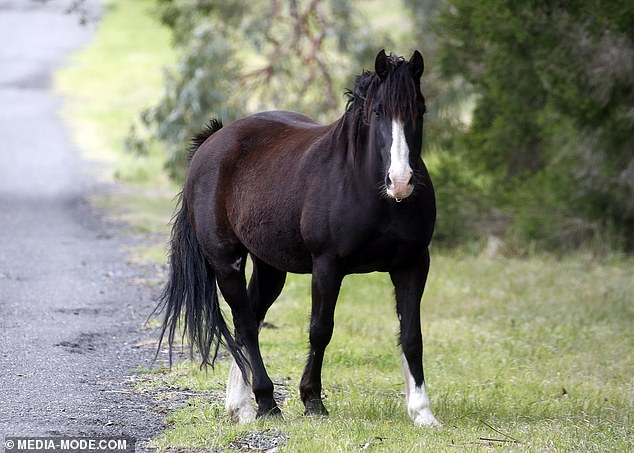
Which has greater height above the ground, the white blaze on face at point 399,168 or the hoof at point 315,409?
the white blaze on face at point 399,168

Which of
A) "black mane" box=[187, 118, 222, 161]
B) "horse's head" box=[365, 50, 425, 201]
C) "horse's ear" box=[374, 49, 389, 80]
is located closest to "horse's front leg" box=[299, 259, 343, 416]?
"horse's head" box=[365, 50, 425, 201]

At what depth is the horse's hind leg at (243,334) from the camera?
20.9 feet

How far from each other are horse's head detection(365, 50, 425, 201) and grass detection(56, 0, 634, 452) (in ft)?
4.55

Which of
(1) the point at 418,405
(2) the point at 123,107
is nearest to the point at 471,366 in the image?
(1) the point at 418,405

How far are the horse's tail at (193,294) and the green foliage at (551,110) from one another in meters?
4.81

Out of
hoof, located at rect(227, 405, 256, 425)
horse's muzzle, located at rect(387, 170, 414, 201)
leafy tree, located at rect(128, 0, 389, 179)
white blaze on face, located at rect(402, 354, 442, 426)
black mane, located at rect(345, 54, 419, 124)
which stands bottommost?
hoof, located at rect(227, 405, 256, 425)

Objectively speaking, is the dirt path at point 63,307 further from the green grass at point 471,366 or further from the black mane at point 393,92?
the black mane at point 393,92

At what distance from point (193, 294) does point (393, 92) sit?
2.13 meters

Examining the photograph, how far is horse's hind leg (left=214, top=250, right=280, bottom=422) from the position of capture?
20.9ft

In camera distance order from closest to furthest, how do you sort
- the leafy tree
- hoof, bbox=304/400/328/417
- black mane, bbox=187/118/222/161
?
hoof, bbox=304/400/328/417 → black mane, bbox=187/118/222/161 → the leafy tree

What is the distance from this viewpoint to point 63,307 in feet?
31.5


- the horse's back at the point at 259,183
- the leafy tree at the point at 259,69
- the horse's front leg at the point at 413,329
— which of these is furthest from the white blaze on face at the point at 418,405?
the leafy tree at the point at 259,69

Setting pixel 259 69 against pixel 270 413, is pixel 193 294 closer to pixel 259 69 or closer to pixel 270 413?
pixel 270 413

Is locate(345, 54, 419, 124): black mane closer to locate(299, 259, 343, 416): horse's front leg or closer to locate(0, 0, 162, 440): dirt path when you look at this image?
locate(299, 259, 343, 416): horse's front leg
